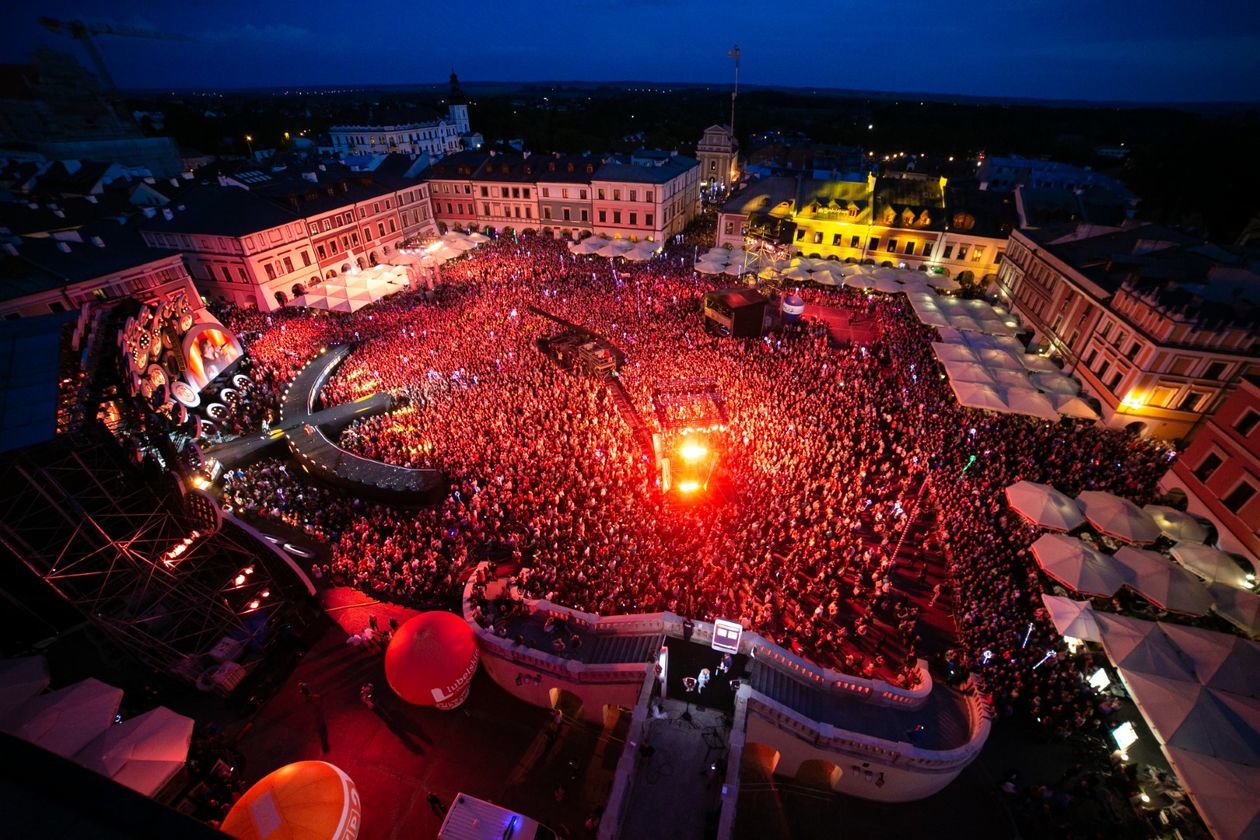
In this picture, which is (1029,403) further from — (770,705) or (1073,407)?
(770,705)

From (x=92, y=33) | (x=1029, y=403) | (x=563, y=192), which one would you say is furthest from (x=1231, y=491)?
(x=92, y=33)

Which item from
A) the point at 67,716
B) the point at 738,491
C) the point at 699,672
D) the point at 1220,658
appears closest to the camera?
the point at 67,716

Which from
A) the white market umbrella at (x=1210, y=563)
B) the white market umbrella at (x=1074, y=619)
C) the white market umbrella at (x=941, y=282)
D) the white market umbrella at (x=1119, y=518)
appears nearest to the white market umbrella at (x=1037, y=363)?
the white market umbrella at (x=941, y=282)

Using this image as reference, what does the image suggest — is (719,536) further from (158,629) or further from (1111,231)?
(1111,231)

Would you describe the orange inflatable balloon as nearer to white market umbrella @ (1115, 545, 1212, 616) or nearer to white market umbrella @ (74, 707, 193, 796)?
white market umbrella @ (74, 707, 193, 796)

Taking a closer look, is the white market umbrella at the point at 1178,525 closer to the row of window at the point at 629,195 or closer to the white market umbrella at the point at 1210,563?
the white market umbrella at the point at 1210,563

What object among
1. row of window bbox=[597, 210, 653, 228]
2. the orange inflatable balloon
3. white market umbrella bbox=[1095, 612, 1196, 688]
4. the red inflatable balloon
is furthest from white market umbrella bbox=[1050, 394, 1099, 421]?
row of window bbox=[597, 210, 653, 228]
